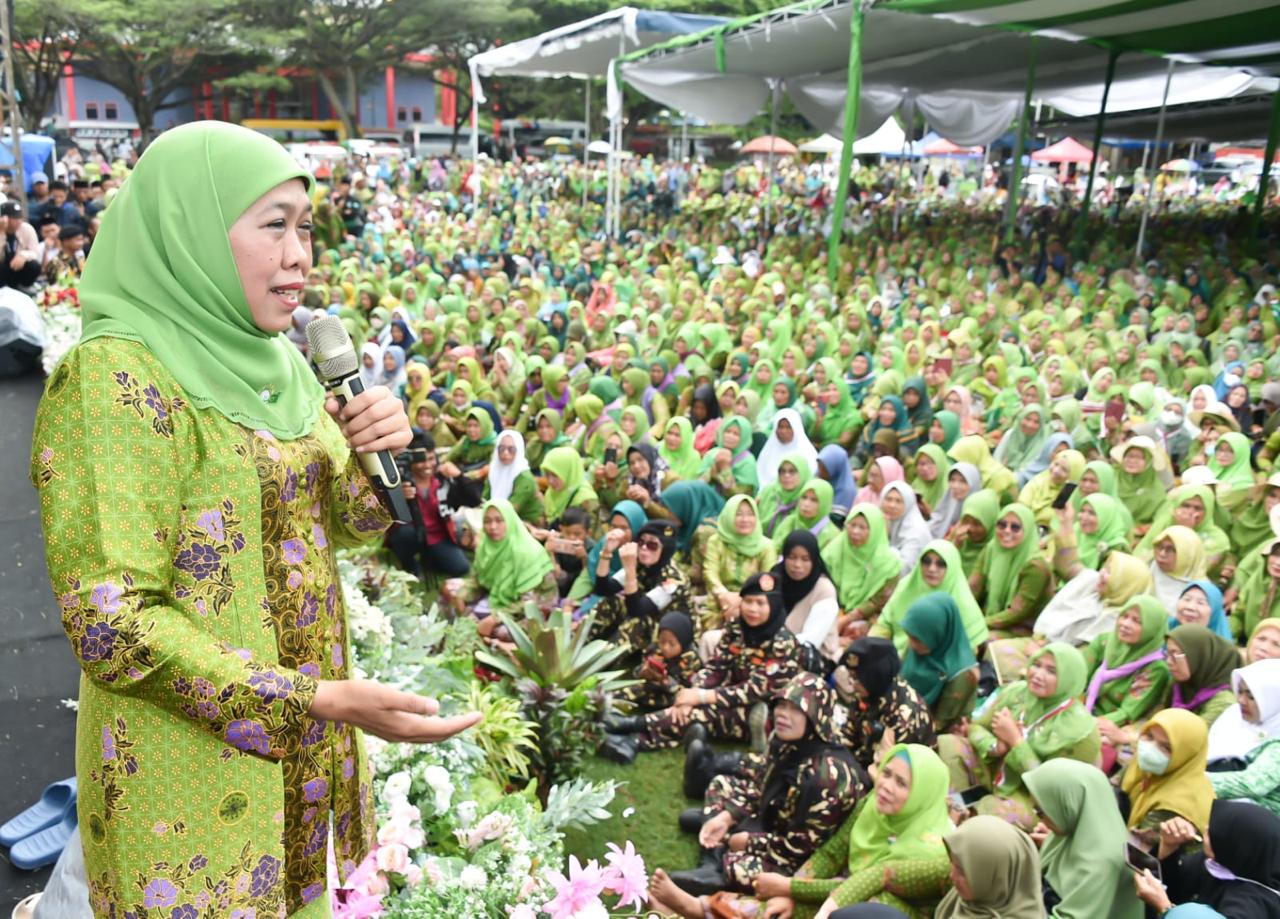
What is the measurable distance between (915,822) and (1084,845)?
43cm

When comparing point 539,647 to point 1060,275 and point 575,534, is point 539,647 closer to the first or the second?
point 575,534

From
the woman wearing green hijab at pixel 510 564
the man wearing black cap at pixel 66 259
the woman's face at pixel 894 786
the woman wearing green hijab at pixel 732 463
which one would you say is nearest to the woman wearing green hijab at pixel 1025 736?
the woman's face at pixel 894 786

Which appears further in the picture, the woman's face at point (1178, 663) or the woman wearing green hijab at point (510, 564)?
the woman wearing green hijab at point (510, 564)

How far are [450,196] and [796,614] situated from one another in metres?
16.6

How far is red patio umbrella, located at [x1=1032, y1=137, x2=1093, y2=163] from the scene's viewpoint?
2360 centimetres

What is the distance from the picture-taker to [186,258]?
109 cm

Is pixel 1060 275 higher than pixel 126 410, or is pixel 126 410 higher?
pixel 126 410

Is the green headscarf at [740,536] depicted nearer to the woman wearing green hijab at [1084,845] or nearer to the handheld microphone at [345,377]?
the woman wearing green hijab at [1084,845]

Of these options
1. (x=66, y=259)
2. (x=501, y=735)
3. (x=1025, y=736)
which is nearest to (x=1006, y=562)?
(x=1025, y=736)

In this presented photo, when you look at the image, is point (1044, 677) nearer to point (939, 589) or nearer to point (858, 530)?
point (939, 589)

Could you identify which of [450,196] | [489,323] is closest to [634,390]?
[489,323]

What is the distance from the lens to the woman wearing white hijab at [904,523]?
533 centimetres

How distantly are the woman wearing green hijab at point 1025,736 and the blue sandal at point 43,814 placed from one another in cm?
251

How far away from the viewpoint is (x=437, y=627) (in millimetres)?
3791
